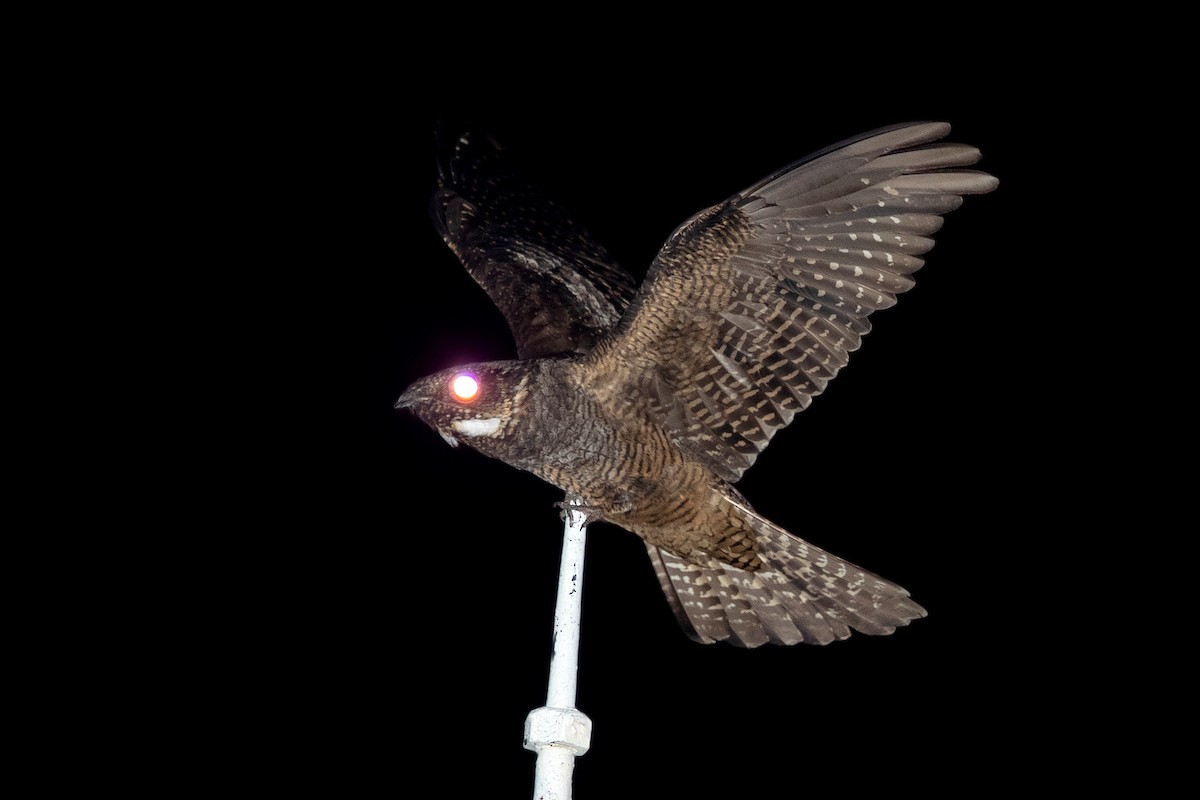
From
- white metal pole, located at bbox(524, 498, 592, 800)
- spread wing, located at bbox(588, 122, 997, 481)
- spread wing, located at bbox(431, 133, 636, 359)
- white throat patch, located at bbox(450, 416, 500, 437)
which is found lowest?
white metal pole, located at bbox(524, 498, 592, 800)

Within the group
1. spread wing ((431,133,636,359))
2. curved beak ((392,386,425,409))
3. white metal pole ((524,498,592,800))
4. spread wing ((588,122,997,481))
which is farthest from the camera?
spread wing ((431,133,636,359))

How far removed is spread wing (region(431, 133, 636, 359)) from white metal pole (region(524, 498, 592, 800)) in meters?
0.71

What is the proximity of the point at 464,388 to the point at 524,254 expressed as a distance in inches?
34.3

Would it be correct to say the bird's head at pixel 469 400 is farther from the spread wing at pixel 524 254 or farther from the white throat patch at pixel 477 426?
the spread wing at pixel 524 254

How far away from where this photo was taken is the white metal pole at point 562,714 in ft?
7.30

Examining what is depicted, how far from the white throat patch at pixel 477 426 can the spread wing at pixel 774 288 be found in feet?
0.86

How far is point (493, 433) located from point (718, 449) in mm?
549

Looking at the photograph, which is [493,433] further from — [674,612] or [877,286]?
[877,286]

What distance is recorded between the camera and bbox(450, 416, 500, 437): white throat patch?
255 centimetres

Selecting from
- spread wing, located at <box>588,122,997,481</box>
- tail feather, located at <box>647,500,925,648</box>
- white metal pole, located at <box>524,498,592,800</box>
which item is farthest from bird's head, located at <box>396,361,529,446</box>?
tail feather, located at <box>647,500,925,648</box>

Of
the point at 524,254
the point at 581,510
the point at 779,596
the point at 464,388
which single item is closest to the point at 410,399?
the point at 464,388

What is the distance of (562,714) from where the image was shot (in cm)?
224

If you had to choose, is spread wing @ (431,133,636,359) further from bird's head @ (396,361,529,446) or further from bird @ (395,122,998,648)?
bird's head @ (396,361,529,446)

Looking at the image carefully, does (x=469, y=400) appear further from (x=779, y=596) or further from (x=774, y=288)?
(x=779, y=596)
